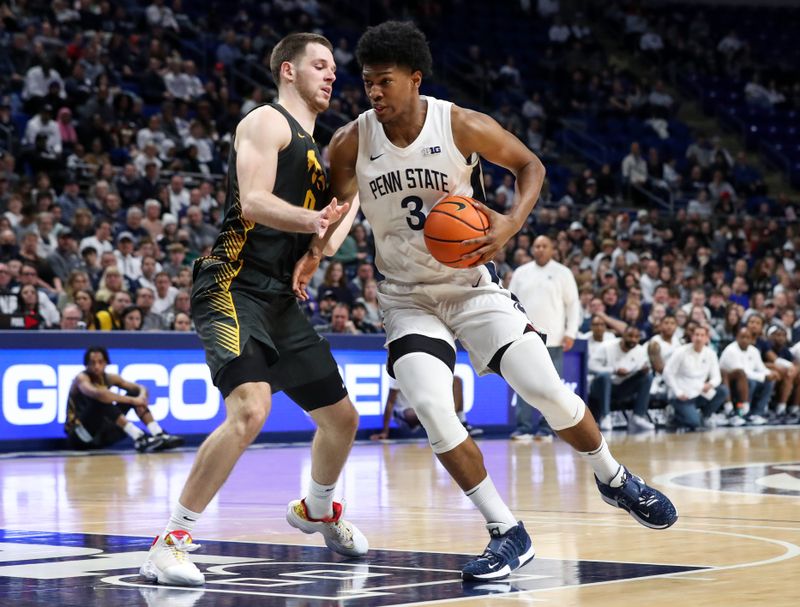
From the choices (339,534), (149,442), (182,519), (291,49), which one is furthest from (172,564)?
(149,442)

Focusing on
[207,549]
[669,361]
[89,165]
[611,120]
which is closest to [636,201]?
[611,120]

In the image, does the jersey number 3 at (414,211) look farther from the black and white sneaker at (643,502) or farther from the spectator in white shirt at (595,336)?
the spectator in white shirt at (595,336)

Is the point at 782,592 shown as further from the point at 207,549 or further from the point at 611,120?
the point at 611,120

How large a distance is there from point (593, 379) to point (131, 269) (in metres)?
5.50

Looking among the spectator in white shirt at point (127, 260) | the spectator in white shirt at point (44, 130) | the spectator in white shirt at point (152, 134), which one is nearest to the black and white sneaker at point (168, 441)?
the spectator in white shirt at point (127, 260)

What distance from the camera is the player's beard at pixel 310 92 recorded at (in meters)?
5.64

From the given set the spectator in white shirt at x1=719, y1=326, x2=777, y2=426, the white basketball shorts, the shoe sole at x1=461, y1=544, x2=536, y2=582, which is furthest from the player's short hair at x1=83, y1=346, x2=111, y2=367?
the spectator in white shirt at x1=719, y1=326, x2=777, y2=426

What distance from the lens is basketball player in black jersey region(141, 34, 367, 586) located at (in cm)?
518

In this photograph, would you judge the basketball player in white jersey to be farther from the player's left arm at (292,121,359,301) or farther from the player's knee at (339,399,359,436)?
the player's knee at (339,399,359,436)

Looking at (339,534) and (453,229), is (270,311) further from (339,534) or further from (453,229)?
(339,534)

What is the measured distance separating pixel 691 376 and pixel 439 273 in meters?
11.7

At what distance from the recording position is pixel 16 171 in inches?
675

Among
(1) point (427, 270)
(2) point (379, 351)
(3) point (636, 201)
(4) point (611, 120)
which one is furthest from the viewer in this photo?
(4) point (611, 120)

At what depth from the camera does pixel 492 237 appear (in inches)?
205
